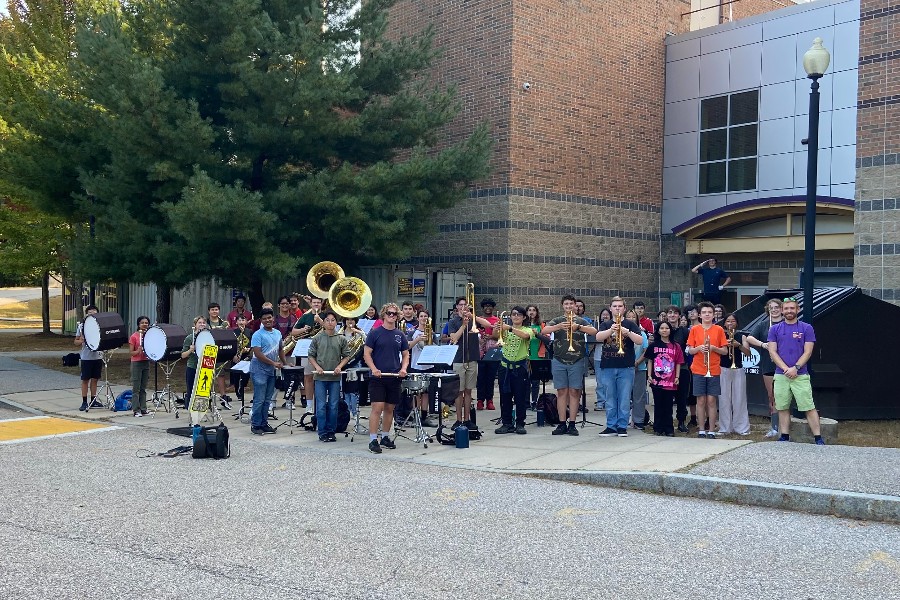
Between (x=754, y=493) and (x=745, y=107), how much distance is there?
16.8m

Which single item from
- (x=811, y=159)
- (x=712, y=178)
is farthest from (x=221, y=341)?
(x=712, y=178)

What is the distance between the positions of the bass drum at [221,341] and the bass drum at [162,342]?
3.70 feet

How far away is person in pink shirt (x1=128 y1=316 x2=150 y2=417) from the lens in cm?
1470

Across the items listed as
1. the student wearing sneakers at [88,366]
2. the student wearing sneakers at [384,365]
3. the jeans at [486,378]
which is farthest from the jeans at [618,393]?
the student wearing sneakers at [88,366]

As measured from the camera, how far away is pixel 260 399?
13141 mm

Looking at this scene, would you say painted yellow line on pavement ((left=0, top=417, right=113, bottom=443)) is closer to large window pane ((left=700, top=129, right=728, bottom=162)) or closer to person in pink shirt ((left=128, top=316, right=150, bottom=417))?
person in pink shirt ((left=128, top=316, right=150, bottom=417))

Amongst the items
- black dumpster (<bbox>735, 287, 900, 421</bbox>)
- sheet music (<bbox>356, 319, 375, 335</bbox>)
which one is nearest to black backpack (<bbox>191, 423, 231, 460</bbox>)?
Result: sheet music (<bbox>356, 319, 375, 335</bbox>)

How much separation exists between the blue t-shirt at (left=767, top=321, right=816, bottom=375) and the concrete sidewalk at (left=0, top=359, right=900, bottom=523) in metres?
1.06

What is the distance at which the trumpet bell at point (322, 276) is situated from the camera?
16406mm

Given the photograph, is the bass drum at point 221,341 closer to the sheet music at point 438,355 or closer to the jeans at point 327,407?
the jeans at point 327,407

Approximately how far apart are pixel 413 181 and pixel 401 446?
8.18m

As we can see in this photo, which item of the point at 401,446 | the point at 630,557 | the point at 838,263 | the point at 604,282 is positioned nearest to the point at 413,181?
the point at 604,282

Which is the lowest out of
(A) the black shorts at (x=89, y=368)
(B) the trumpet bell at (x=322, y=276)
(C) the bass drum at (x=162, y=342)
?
(A) the black shorts at (x=89, y=368)

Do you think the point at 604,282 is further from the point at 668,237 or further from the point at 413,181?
the point at 413,181
